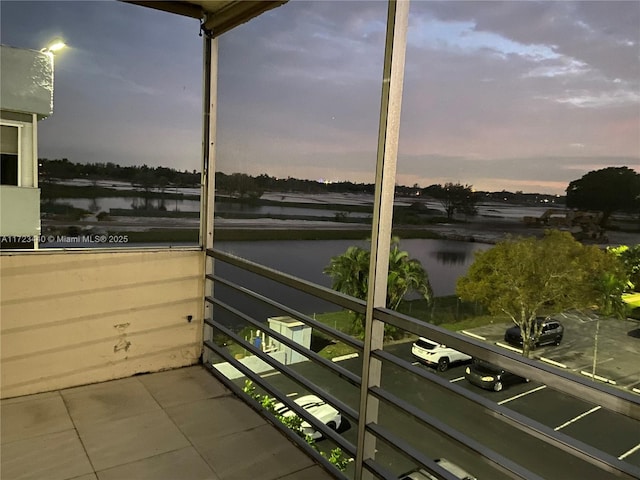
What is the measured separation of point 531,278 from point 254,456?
260 centimetres

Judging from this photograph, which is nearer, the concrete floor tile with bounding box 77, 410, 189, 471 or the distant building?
the concrete floor tile with bounding box 77, 410, 189, 471

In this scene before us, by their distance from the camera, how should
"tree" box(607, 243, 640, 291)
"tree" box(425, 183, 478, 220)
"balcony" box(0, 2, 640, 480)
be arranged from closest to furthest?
"balcony" box(0, 2, 640, 480), "tree" box(607, 243, 640, 291), "tree" box(425, 183, 478, 220)

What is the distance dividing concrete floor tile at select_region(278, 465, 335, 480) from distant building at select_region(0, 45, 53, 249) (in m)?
2.03

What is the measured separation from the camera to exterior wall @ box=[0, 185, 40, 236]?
2.61 metres

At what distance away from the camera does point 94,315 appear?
2.73 metres

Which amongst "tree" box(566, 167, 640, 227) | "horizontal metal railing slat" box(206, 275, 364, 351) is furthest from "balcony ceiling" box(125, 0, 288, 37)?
"tree" box(566, 167, 640, 227)

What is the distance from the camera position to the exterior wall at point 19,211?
2.61 metres

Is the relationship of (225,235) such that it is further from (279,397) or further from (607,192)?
(607,192)

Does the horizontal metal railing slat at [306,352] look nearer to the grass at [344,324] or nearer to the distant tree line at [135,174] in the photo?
the grass at [344,324]

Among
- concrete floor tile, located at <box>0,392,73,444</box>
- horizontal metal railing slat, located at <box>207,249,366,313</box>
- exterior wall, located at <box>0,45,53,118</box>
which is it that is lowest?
concrete floor tile, located at <box>0,392,73,444</box>

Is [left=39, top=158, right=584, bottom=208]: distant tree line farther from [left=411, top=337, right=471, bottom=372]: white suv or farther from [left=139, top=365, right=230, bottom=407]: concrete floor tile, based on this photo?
[left=139, top=365, right=230, bottom=407]: concrete floor tile

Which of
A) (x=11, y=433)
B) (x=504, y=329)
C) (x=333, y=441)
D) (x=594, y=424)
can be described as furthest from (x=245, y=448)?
(x=594, y=424)

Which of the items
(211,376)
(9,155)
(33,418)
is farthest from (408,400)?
(9,155)

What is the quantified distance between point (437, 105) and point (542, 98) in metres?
1.34
